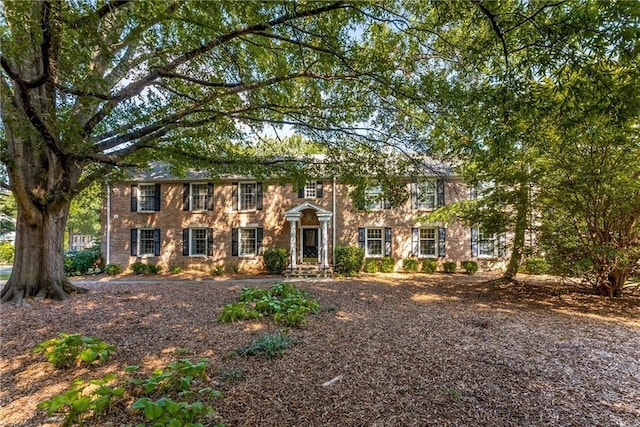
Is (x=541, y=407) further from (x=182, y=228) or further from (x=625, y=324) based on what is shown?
(x=182, y=228)

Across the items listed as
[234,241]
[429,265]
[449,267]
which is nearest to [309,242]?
[234,241]

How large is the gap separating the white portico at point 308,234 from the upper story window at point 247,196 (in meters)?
1.94

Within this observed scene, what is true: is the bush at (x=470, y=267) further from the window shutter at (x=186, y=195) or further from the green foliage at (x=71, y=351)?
the green foliage at (x=71, y=351)

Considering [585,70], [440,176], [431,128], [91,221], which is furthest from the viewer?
[91,221]

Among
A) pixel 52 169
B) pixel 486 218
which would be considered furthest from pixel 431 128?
pixel 52 169

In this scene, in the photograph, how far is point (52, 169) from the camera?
7145mm

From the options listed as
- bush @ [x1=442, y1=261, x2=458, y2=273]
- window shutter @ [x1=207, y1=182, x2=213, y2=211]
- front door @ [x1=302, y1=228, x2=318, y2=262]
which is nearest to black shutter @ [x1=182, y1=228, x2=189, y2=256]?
window shutter @ [x1=207, y1=182, x2=213, y2=211]

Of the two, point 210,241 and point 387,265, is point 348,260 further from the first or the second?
point 210,241

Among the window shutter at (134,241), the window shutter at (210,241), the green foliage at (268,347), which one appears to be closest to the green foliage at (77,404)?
the green foliage at (268,347)

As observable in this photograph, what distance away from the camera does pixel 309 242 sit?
1549 centimetres

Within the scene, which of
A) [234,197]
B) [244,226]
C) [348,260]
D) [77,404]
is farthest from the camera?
[234,197]

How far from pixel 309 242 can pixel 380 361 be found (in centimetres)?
1177

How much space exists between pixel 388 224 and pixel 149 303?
10980 millimetres

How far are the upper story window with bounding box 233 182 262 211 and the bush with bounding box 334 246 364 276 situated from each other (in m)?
4.76
